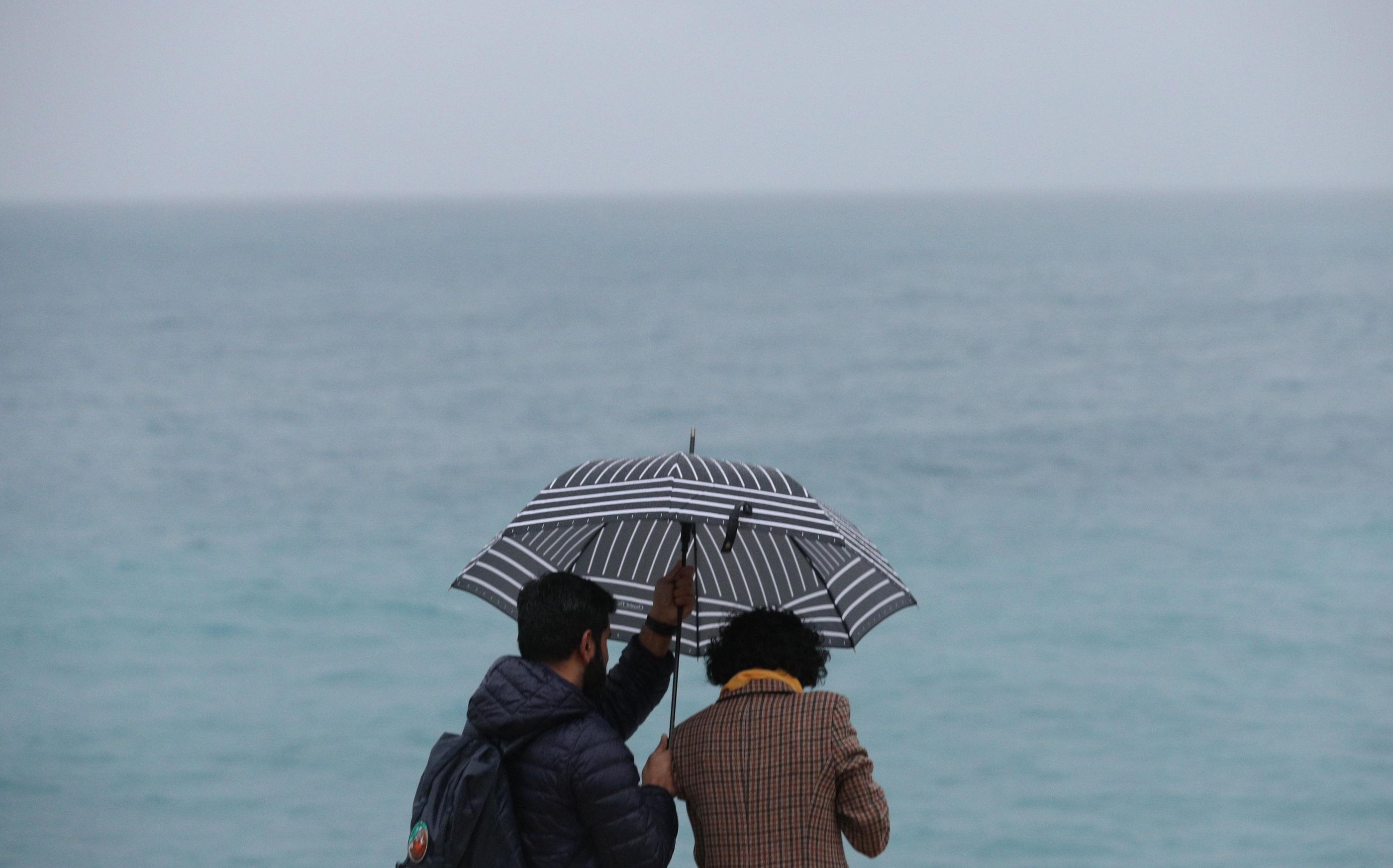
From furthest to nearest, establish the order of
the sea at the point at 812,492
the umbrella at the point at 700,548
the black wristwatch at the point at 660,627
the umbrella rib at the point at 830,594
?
the sea at the point at 812,492
the umbrella rib at the point at 830,594
the black wristwatch at the point at 660,627
the umbrella at the point at 700,548

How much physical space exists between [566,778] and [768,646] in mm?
398

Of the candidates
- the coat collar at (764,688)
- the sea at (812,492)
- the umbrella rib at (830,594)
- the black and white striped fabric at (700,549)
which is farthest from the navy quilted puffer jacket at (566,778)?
the sea at (812,492)

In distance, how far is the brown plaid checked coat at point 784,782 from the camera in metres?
2.32

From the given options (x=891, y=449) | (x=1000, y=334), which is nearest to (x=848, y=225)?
(x=1000, y=334)

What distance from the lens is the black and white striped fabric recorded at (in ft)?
8.23

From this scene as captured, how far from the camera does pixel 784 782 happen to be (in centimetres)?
233

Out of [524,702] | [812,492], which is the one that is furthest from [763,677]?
[812,492]

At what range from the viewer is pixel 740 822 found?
7.72ft

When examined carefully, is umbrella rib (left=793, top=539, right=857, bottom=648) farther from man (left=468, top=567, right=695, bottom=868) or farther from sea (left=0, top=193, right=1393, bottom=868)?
sea (left=0, top=193, right=1393, bottom=868)

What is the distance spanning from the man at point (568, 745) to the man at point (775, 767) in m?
0.09

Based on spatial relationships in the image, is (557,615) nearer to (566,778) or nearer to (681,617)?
(566,778)

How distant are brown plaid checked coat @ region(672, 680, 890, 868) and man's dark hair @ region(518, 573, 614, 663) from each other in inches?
9.2

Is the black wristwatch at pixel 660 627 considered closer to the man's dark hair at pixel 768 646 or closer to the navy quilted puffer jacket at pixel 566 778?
the man's dark hair at pixel 768 646

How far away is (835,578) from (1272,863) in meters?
11.1
